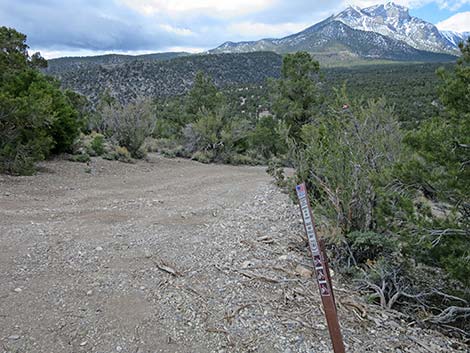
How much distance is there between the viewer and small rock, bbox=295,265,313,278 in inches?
195

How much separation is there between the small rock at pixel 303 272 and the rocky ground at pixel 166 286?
0.02 metres

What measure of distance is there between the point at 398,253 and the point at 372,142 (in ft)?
5.84

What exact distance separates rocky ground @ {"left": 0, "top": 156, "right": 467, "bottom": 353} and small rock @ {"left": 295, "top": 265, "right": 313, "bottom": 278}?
2cm

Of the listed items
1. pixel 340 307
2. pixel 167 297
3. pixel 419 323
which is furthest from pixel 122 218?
pixel 419 323

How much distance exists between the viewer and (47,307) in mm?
3928

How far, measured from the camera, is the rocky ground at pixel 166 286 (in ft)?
11.8

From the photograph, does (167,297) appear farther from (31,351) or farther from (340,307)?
(340,307)

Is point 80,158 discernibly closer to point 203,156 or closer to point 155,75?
point 203,156

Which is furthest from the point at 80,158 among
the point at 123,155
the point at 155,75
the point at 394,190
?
the point at 155,75

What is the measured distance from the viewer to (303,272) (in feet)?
16.4

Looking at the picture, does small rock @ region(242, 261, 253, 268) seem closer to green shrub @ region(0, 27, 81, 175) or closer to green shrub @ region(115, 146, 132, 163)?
green shrub @ region(0, 27, 81, 175)

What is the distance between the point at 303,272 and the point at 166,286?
1.77 m

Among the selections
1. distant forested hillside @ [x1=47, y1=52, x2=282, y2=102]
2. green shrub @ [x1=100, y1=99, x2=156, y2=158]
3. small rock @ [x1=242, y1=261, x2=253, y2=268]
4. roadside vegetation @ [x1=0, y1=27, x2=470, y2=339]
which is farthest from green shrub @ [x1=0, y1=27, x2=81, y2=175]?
distant forested hillside @ [x1=47, y1=52, x2=282, y2=102]

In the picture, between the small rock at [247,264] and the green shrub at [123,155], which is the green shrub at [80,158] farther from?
the small rock at [247,264]
